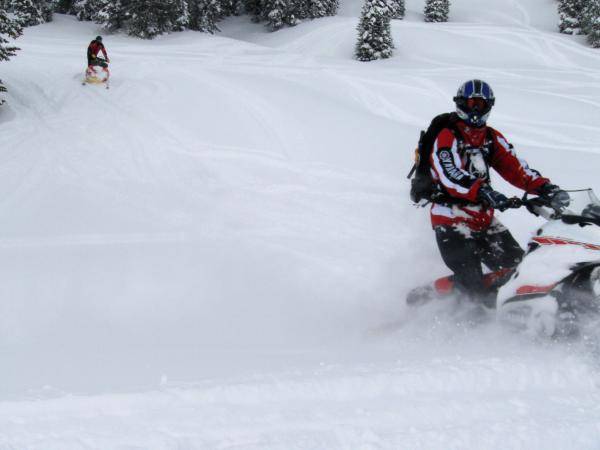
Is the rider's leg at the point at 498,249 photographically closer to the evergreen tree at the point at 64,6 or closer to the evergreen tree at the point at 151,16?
the evergreen tree at the point at 151,16

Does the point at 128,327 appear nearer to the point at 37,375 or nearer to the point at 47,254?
the point at 37,375

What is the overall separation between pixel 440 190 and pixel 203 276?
9.61 ft

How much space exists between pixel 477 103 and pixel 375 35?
2487 cm

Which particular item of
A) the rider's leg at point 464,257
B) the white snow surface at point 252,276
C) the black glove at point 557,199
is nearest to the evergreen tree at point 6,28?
the white snow surface at point 252,276

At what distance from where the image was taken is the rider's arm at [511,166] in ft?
15.0

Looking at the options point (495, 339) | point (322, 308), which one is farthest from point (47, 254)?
point (495, 339)

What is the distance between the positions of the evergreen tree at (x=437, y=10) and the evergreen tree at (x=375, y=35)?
14758mm

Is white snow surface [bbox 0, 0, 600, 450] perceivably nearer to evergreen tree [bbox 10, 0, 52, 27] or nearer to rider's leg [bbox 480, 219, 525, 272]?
rider's leg [bbox 480, 219, 525, 272]

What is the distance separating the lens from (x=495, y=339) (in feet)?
13.5

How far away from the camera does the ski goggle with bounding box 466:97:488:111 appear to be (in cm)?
430

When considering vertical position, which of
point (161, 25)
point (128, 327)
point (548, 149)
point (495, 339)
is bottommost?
point (128, 327)

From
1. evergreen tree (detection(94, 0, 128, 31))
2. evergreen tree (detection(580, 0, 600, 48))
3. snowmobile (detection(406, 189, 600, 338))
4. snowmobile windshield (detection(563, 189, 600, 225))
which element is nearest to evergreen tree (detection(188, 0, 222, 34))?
evergreen tree (detection(94, 0, 128, 31))

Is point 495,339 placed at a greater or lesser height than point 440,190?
lesser

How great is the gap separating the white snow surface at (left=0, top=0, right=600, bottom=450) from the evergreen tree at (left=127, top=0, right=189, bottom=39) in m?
13.8
